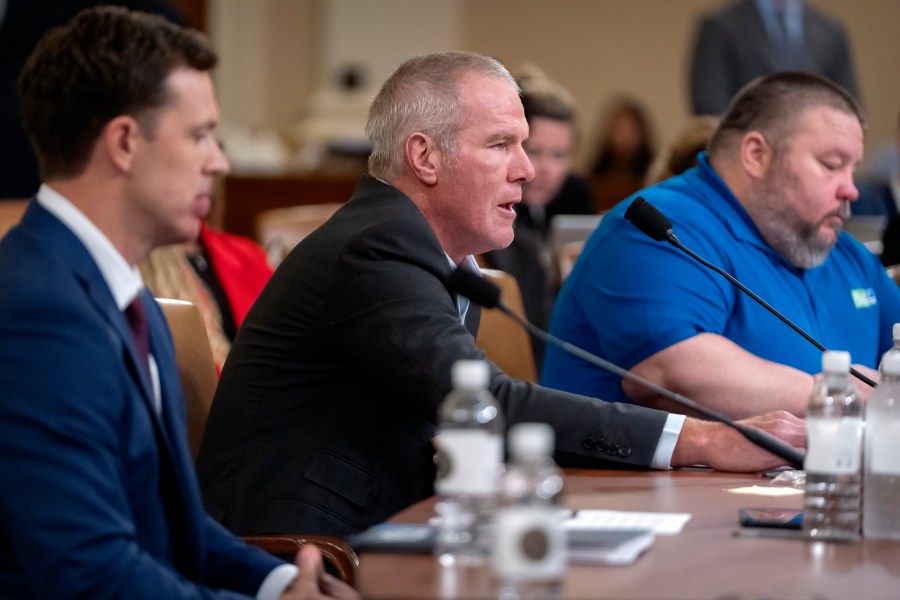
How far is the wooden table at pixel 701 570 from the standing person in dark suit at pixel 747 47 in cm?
448

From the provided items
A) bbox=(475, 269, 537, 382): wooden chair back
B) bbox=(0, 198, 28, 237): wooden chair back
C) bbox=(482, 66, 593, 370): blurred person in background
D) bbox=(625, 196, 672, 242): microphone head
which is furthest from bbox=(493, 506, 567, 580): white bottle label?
bbox=(482, 66, 593, 370): blurred person in background

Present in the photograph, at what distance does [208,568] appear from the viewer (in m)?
1.70

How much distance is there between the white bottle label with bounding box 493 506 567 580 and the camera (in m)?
1.12

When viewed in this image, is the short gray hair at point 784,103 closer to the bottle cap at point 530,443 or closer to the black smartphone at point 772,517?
the black smartphone at point 772,517

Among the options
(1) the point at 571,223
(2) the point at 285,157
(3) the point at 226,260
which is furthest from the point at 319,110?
(3) the point at 226,260

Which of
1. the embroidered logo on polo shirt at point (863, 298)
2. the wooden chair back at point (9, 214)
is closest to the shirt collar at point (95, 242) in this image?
the wooden chair back at point (9, 214)

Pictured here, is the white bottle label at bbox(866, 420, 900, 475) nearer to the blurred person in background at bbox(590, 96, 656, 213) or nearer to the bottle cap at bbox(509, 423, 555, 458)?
the bottle cap at bbox(509, 423, 555, 458)

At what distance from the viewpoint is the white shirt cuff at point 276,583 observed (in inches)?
65.2

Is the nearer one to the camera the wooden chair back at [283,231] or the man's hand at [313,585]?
the man's hand at [313,585]

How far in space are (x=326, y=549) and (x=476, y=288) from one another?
482 millimetres

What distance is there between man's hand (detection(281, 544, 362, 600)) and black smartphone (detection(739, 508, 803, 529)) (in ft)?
1.60

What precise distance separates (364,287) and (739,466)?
63 cm

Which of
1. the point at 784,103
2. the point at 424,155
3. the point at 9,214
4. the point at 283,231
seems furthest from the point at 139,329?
the point at 283,231

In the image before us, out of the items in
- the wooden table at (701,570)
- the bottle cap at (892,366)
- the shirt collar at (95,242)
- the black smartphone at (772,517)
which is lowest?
the black smartphone at (772,517)
